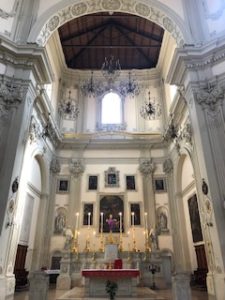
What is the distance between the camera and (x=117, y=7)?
12.2m

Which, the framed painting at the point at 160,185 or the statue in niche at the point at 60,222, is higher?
the framed painting at the point at 160,185

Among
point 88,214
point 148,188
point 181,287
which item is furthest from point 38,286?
point 148,188

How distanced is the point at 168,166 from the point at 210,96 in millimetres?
6585

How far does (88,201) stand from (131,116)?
6.10 m

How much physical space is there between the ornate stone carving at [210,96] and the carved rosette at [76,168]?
8250mm

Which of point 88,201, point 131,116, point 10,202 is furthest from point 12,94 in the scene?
point 131,116

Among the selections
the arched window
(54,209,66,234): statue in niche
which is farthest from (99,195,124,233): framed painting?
the arched window

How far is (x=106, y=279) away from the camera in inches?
332

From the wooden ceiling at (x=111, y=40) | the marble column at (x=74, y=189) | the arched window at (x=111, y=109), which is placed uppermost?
the wooden ceiling at (x=111, y=40)

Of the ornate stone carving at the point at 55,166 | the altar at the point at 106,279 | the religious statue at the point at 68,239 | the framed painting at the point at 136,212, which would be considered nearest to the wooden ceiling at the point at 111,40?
the ornate stone carving at the point at 55,166

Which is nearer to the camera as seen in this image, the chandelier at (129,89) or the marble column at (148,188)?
the chandelier at (129,89)

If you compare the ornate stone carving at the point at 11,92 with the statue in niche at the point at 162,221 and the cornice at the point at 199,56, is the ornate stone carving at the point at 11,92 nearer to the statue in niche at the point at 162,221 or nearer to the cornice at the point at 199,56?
the cornice at the point at 199,56

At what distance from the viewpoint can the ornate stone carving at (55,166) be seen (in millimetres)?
14930

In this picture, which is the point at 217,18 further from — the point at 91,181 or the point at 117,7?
the point at 91,181
